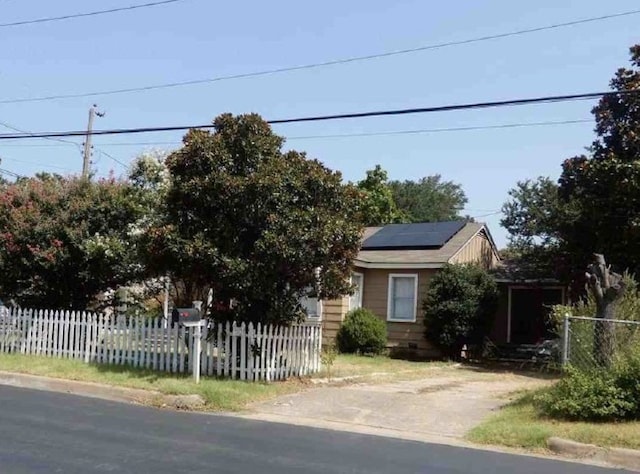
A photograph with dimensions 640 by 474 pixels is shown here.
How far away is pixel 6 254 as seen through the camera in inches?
622

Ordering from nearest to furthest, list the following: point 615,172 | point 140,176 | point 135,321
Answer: point 135,321
point 615,172
point 140,176

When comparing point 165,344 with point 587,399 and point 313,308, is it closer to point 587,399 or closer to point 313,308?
point 587,399

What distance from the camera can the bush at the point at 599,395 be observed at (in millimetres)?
9562

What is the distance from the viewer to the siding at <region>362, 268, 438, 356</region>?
2091cm

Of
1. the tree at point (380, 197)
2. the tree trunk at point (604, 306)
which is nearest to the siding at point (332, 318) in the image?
the tree trunk at point (604, 306)

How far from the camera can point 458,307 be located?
63.2 ft

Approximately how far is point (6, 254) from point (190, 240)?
18.4 feet

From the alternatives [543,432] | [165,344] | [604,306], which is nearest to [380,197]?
[165,344]

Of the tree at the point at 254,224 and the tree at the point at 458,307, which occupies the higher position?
the tree at the point at 254,224

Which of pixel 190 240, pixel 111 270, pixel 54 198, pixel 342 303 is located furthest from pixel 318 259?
pixel 342 303

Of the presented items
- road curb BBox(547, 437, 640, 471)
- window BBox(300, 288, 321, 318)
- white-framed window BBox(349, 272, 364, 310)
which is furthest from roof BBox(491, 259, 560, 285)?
road curb BBox(547, 437, 640, 471)

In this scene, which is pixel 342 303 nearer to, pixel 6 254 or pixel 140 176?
pixel 140 176

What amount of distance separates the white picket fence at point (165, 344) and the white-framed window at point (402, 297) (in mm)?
7413

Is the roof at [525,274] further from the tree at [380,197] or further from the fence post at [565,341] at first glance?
the tree at [380,197]
